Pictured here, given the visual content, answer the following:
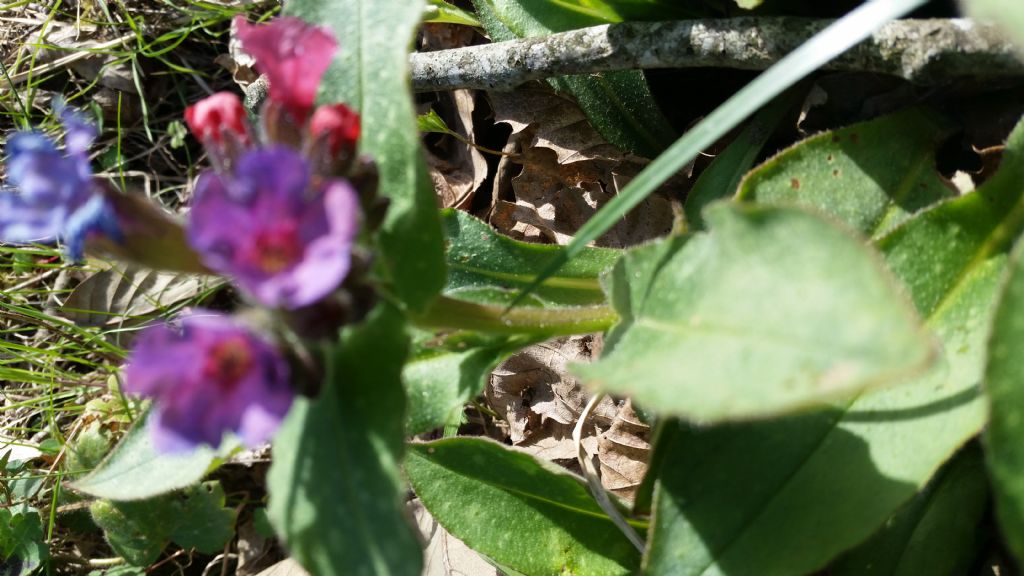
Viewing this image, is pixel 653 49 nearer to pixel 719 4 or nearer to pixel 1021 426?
pixel 719 4

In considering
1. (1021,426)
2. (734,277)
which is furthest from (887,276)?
(1021,426)

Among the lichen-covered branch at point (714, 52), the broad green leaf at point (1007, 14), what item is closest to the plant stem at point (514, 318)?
the lichen-covered branch at point (714, 52)

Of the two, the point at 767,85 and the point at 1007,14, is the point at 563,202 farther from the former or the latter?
the point at 1007,14

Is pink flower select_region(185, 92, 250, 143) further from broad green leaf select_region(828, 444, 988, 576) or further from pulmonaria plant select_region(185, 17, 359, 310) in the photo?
broad green leaf select_region(828, 444, 988, 576)

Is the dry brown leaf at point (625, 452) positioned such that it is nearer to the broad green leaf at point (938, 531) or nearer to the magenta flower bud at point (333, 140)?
the broad green leaf at point (938, 531)

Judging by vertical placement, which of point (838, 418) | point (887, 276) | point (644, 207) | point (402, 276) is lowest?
point (644, 207)

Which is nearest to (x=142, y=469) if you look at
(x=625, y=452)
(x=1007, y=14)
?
(x=625, y=452)
